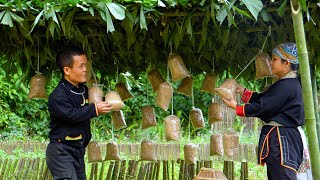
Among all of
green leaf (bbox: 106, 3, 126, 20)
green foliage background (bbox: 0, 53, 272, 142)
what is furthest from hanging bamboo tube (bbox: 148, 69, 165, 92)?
green foliage background (bbox: 0, 53, 272, 142)

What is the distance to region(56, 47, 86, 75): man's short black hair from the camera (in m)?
3.56

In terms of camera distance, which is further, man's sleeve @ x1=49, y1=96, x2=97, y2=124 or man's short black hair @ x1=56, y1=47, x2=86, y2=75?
man's short black hair @ x1=56, y1=47, x2=86, y2=75

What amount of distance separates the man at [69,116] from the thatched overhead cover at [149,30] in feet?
0.65

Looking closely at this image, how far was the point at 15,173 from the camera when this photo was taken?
5.66 metres

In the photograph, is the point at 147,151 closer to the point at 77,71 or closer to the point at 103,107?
the point at 103,107

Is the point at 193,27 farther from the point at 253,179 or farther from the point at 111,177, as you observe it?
the point at 253,179

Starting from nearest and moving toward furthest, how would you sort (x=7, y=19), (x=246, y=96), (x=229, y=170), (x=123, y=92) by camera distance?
(x=7, y=19) < (x=246, y=96) < (x=123, y=92) < (x=229, y=170)

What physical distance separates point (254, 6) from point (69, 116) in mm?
1325

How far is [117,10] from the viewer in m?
2.98

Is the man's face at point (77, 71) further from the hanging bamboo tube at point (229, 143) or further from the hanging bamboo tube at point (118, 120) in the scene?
the hanging bamboo tube at point (229, 143)

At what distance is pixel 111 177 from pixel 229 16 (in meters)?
2.91

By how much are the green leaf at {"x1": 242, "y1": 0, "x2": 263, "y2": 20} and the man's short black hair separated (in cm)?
126

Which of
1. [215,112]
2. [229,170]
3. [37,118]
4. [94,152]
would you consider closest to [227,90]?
[215,112]

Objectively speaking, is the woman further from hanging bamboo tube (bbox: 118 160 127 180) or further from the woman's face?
hanging bamboo tube (bbox: 118 160 127 180)
